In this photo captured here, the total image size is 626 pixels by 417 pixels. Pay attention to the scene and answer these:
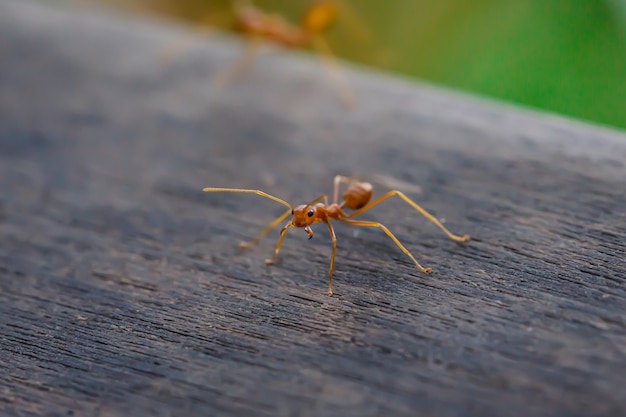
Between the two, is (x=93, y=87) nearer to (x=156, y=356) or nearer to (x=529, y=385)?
(x=156, y=356)

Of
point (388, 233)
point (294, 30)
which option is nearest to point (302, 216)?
point (388, 233)

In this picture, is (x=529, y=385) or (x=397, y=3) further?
(x=397, y=3)

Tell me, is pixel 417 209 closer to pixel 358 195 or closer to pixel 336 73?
pixel 358 195

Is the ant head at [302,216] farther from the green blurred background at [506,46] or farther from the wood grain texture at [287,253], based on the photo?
the green blurred background at [506,46]

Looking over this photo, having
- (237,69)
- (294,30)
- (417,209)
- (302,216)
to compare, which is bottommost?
(302,216)

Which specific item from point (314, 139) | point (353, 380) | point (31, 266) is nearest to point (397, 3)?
point (314, 139)

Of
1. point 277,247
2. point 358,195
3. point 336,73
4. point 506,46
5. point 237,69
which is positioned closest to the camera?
point 277,247

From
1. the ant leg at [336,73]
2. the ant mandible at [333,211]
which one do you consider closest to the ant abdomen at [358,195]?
the ant mandible at [333,211]
